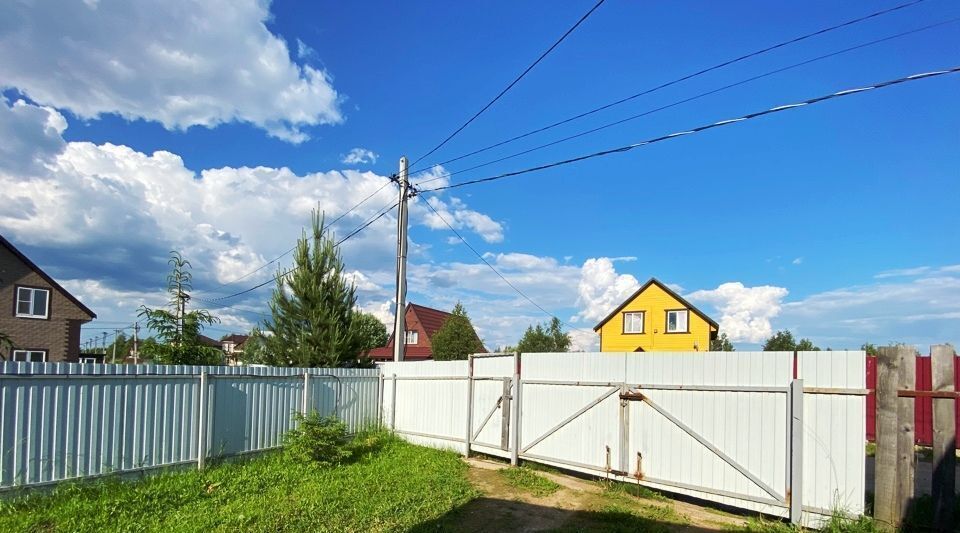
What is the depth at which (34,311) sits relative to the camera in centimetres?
2373

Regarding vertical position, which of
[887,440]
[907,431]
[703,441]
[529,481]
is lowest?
[529,481]

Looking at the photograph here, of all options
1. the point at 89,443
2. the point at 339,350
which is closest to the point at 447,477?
the point at 89,443

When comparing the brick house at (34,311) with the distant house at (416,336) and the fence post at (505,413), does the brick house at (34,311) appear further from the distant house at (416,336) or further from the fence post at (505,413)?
the fence post at (505,413)

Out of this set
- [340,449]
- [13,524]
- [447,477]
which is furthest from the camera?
[340,449]

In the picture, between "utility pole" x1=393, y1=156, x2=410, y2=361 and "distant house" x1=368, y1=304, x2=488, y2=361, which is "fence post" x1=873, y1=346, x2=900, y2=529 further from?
"distant house" x1=368, y1=304, x2=488, y2=361

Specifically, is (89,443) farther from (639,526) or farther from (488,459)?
(639,526)

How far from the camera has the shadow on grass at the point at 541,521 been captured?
608cm

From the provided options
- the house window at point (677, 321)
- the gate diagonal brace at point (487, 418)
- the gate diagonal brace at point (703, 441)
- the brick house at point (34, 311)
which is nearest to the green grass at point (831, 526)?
the gate diagonal brace at point (703, 441)

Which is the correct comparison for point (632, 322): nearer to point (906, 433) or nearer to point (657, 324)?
point (657, 324)

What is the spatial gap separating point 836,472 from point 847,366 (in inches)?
44.2

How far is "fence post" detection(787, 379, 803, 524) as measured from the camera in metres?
6.02

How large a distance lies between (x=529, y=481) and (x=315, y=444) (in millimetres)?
3567

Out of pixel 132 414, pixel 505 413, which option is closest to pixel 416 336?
pixel 505 413

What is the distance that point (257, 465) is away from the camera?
8.80m
